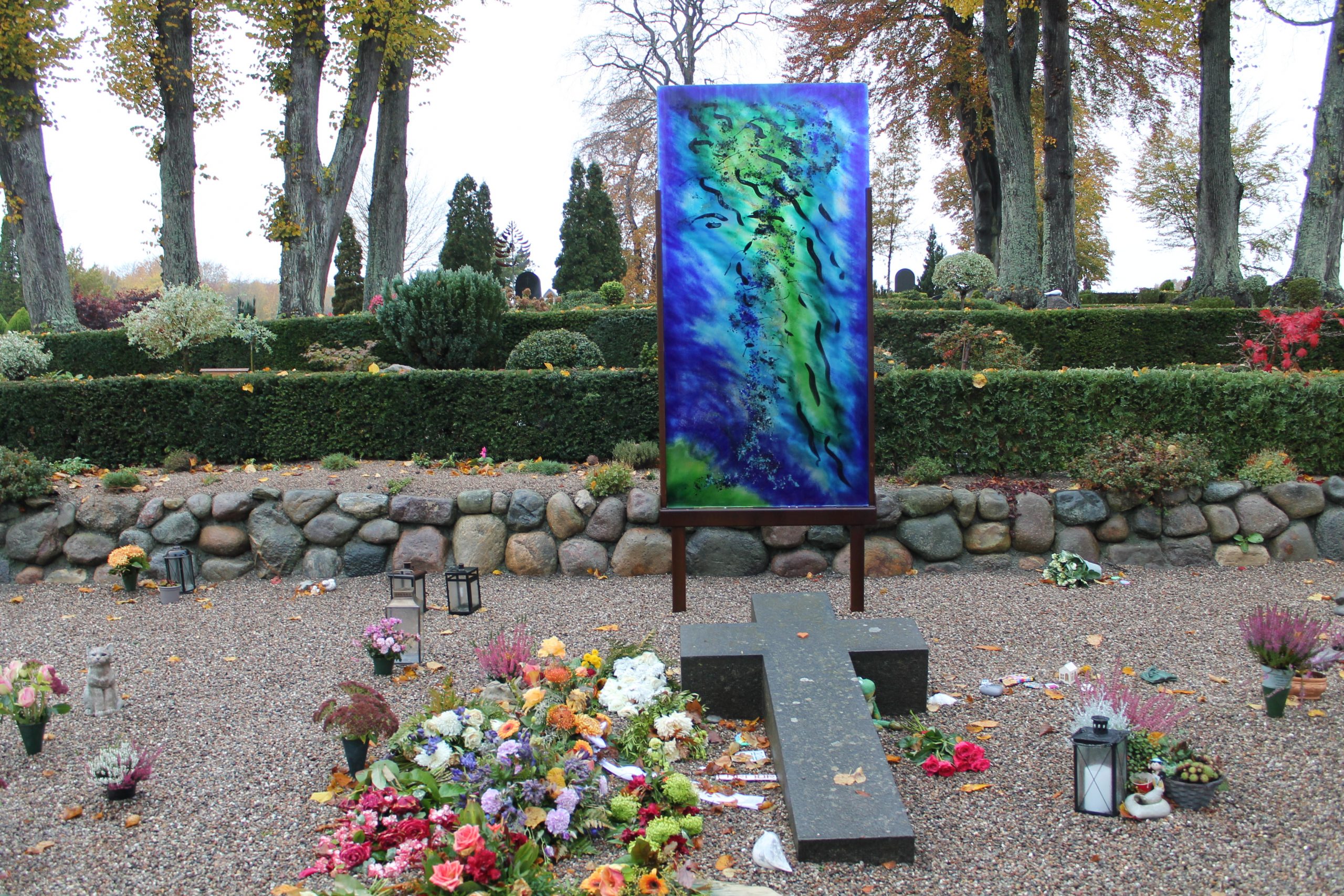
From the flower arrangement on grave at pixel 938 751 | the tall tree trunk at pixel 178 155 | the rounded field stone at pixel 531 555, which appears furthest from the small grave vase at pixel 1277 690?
the tall tree trunk at pixel 178 155

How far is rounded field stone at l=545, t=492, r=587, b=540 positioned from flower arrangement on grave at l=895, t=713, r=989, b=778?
3002mm

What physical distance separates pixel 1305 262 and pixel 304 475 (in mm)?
14630

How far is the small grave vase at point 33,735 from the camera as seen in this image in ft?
11.0

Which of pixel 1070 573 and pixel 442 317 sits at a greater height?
pixel 442 317

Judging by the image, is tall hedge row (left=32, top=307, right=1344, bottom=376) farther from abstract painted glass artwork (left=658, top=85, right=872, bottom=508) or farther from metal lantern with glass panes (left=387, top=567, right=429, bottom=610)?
metal lantern with glass panes (left=387, top=567, right=429, bottom=610)

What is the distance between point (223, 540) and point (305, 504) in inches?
24.6

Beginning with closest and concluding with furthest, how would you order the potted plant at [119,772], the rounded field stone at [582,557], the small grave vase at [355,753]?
the potted plant at [119,772] → the small grave vase at [355,753] → the rounded field stone at [582,557]

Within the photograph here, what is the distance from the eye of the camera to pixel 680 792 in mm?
2801

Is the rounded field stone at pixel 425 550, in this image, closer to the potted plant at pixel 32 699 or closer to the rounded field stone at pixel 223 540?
the rounded field stone at pixel 223 540

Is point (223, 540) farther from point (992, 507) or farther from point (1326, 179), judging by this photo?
point (1326, 179)

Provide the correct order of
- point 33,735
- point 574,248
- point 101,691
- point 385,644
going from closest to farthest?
point 33,735
point 101,691
point 385,644
point 574,248

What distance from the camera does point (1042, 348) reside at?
10773 mm

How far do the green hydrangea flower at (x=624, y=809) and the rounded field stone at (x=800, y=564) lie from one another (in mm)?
3233

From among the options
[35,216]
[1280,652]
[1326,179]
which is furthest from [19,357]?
[1326,179]
